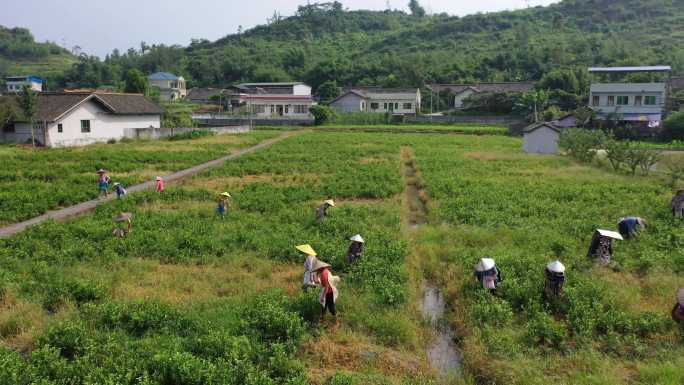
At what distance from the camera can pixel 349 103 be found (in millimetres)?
74500

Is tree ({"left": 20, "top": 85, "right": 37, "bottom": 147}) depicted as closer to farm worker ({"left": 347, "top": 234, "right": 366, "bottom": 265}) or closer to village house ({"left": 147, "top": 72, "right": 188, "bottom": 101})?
farm worker ({"left": 347, "top": 234, "right": 366, "bottom": 265})

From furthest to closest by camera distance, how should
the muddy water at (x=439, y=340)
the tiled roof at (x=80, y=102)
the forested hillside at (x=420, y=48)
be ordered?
the forested hillside at (x=420, y=48) → the tiled roof at (x=80, y=102) → the muddy water at (x=439, y=340)

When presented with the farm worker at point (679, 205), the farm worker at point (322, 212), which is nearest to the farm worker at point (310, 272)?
the farm worker at point (322, 212)

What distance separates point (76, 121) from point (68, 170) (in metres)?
16.0

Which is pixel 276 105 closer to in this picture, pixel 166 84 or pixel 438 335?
pixel 166 84

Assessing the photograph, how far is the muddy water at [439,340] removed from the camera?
24.1 ft

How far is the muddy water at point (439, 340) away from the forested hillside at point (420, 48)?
253ft

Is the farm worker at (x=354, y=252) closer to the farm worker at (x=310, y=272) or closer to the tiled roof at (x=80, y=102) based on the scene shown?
the farm worker at (x=310, y=272)

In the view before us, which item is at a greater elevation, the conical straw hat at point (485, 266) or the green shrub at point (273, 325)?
the conical straw hat at point (485, 266)

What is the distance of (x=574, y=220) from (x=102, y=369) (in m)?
12.5

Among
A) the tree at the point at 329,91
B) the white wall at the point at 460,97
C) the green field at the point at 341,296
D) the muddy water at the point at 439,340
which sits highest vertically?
the tree at the point at 329,91

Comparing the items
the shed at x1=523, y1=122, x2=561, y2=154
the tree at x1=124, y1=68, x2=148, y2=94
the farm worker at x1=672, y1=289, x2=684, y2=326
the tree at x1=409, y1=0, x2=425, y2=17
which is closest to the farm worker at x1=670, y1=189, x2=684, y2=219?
the farm worker at x1=672, y1=289, x2=684, y2=326

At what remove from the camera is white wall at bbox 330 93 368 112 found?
2901 inches

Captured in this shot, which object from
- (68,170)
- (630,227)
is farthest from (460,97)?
(630,227)
